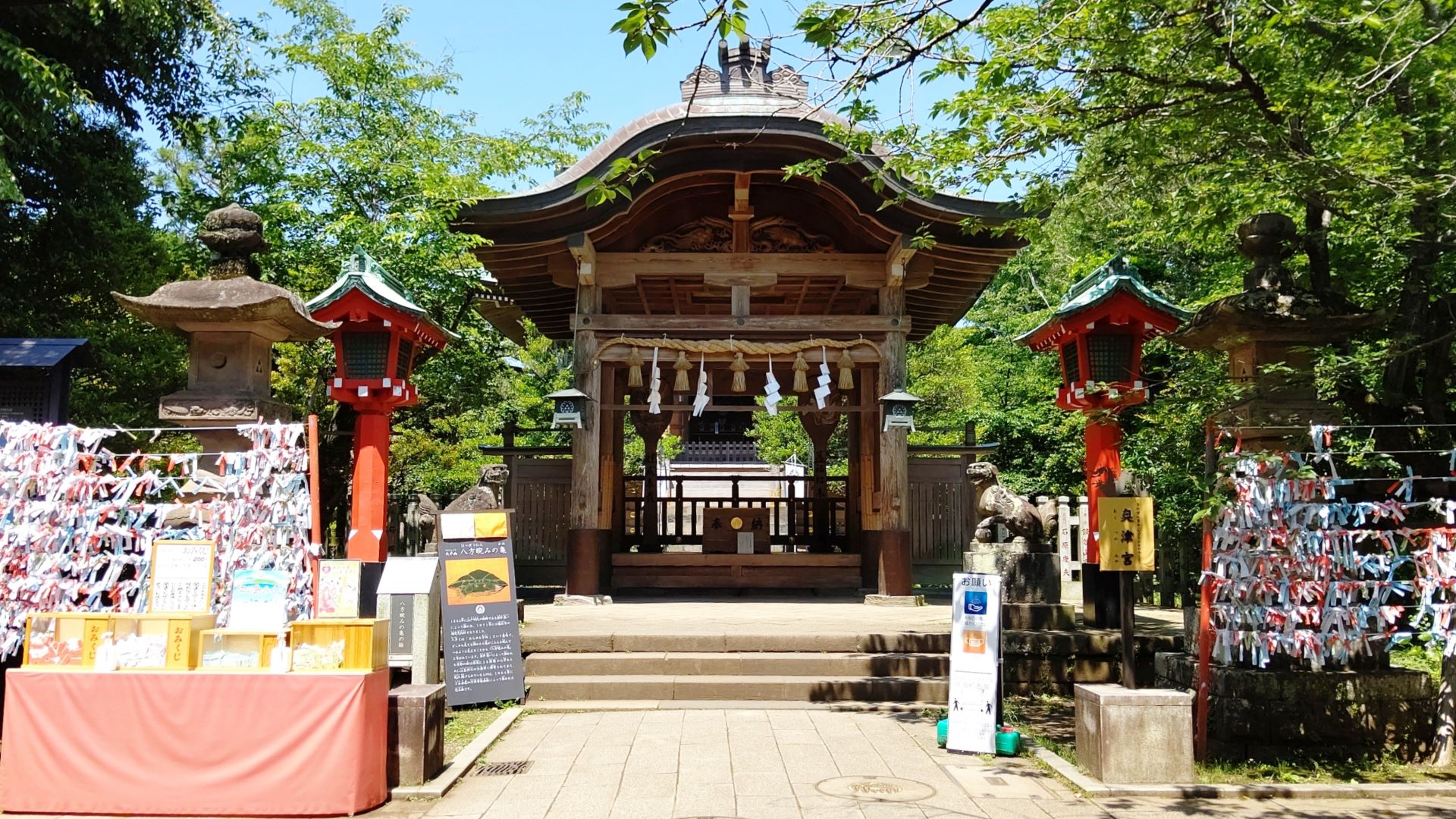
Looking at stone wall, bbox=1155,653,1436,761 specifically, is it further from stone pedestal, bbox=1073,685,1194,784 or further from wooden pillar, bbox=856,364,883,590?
wooden pillar, bbox=856,364,883,590

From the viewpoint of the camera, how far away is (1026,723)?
317 inches

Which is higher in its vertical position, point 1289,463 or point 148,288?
point 148,288

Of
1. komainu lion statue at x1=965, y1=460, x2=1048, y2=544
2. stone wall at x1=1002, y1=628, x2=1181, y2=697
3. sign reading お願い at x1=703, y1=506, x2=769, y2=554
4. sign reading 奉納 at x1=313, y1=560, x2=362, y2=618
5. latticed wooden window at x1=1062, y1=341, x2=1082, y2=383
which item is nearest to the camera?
sign reading 奉納 at x1=313, y1=560, x2=362, y2=618

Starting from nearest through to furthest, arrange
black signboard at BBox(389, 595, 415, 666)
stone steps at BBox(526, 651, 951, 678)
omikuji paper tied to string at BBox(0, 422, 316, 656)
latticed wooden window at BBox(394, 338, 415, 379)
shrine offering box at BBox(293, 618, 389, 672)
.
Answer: shrine offering box at BBox(293, 618, 389, 672), omikuji paper tied to string at BBox(0, 422, 316, 656), black signboard at BBox(389, 595, 415, 666), stone steps at BBox(526, 651, 951, 678), latticed wooden window at BBox(394, 338, 415, 379)

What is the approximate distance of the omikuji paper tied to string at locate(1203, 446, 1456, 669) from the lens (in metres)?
6.33

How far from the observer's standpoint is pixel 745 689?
8711 millimetres

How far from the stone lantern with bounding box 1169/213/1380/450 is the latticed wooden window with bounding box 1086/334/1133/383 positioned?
3224mm

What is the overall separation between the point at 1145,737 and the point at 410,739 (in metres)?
4.40

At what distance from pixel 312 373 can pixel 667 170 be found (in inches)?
256

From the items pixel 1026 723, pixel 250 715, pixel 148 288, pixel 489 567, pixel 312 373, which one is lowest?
pixel 1026 723

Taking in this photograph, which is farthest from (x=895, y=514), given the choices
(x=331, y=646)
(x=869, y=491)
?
(x=331, y=646)

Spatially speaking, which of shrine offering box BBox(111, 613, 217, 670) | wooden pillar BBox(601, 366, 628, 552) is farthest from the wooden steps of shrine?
wooden pillar BBox(601, 366, 628, 552)

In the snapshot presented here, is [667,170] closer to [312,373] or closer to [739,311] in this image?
[739,311]

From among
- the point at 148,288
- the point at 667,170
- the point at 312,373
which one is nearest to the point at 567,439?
the point at 312,373
